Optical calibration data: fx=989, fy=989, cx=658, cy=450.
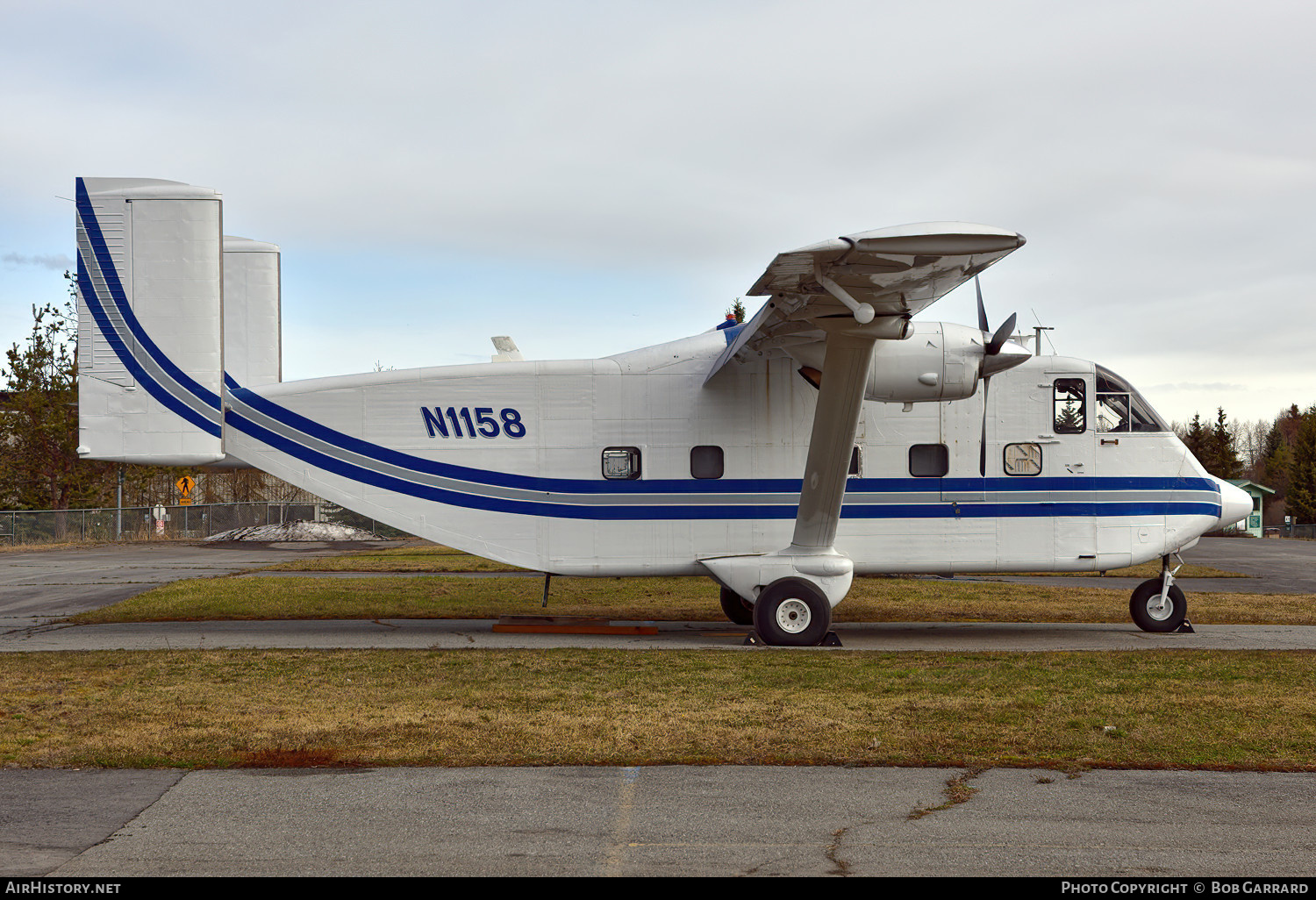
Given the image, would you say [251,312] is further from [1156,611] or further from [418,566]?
[1156,611]

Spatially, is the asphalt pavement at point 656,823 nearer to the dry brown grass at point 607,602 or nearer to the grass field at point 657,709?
the grass field at point 657,709

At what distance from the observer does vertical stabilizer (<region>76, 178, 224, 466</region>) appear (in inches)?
511

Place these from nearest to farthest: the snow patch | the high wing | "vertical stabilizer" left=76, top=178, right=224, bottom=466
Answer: the high wing → "vertical stabilizer" left=76, top=178, right=224, bottom=466 → the snow patch

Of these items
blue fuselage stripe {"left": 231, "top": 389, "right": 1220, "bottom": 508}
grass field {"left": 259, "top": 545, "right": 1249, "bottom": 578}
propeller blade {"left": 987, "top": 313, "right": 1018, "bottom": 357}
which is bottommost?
grass field {"left": 259, "top": 545, "right": 1249, "bottom": 578}

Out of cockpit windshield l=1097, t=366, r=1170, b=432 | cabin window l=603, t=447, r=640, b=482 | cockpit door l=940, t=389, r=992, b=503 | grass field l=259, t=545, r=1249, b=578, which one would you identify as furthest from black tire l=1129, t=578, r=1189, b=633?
grass field l=259, t=545, r=1249, b=578

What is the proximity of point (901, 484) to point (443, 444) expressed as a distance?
637 centimetres

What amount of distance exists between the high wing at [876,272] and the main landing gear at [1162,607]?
6.15m

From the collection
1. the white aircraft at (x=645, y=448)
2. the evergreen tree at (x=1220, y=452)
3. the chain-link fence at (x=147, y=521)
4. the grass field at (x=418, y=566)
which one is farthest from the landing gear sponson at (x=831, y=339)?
the evergreen tree at (x=1220, y=452)

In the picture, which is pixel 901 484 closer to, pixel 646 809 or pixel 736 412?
pixel 736 412

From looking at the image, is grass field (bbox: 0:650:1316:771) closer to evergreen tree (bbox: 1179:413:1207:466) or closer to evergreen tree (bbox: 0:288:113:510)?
evergreen tree (bbox: 0:288:113:510)

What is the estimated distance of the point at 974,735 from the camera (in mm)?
7492

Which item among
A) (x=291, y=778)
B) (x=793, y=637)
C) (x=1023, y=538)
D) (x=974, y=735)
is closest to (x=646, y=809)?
(x=291, y=778)

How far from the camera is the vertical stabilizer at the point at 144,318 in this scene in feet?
42.6

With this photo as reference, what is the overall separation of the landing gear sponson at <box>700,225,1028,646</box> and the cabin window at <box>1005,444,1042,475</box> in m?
2.07
